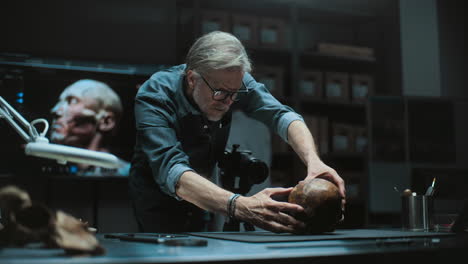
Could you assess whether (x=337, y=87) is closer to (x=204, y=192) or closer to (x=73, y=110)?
(x=73, y=110)

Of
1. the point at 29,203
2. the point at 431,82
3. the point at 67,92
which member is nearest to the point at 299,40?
the point at 431,82

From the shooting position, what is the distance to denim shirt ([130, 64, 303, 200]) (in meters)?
1.61

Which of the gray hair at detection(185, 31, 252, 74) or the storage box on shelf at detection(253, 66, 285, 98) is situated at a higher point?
the storage box on shelf at detection(253, 66, 285, 98)

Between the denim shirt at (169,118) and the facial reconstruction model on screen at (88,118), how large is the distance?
185 cm

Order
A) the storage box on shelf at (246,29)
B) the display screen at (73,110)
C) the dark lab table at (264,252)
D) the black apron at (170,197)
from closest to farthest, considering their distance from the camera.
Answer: the dark lab table at (264,252) < the black apron at (170,197) < the display screen at (73,110) < the storage box on shelf at (246,29)

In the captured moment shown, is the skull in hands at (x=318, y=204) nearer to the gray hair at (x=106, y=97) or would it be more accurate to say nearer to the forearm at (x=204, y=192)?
the forearm at (x=204, y=192)

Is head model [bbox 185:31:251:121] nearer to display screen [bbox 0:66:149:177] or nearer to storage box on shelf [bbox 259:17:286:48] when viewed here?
display screen [bbox 0:66:149:177]

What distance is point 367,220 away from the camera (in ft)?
13.5

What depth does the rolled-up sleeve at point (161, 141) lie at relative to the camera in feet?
5.21

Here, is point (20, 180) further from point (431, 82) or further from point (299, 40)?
point (431, 82)

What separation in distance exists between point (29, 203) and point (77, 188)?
3102 mm

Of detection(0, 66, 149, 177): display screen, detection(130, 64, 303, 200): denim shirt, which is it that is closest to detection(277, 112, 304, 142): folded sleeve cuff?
detection(130, 64, 303, 200): denim shirt

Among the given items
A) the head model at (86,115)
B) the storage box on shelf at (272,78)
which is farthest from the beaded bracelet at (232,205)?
the storage box on shelf at (272,78)

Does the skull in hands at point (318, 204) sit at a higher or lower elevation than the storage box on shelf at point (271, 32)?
lower
